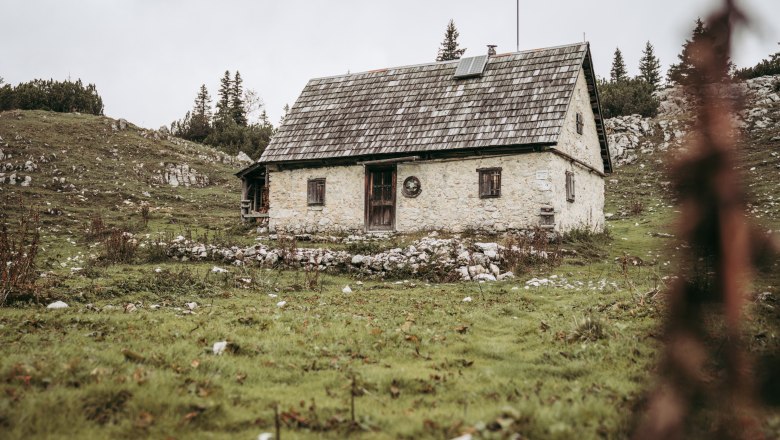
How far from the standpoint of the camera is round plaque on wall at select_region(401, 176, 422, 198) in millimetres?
19531

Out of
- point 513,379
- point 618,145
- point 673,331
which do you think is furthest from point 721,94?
point 618,145

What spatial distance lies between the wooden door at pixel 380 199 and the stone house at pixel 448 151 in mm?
41

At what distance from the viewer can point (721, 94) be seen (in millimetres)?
1875

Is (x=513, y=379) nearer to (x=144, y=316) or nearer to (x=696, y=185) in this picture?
(x=696, y=185)

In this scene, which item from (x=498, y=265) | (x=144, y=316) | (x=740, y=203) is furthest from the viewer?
(x=498, y=265)

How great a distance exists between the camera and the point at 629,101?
135ft

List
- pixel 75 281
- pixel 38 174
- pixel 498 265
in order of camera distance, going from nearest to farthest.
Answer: pixel 75 281 → pixel 498 265 → pixel 38 174

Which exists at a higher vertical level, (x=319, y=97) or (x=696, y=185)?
(x=319, y=97)

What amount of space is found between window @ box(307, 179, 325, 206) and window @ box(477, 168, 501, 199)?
628cm

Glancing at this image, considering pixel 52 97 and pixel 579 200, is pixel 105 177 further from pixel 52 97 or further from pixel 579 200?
pixel 579 200

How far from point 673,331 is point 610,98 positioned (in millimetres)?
44496

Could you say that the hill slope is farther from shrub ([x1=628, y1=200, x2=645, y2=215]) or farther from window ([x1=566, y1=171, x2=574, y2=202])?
shrub ([x1=628, y1=200, x2=645, y2=215])

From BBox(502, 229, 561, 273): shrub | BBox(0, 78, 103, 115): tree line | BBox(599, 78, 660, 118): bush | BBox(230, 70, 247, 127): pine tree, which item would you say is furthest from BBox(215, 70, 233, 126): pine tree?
BBox(502, 229, 561, 273): shrub

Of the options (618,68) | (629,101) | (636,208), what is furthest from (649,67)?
(636,208)
